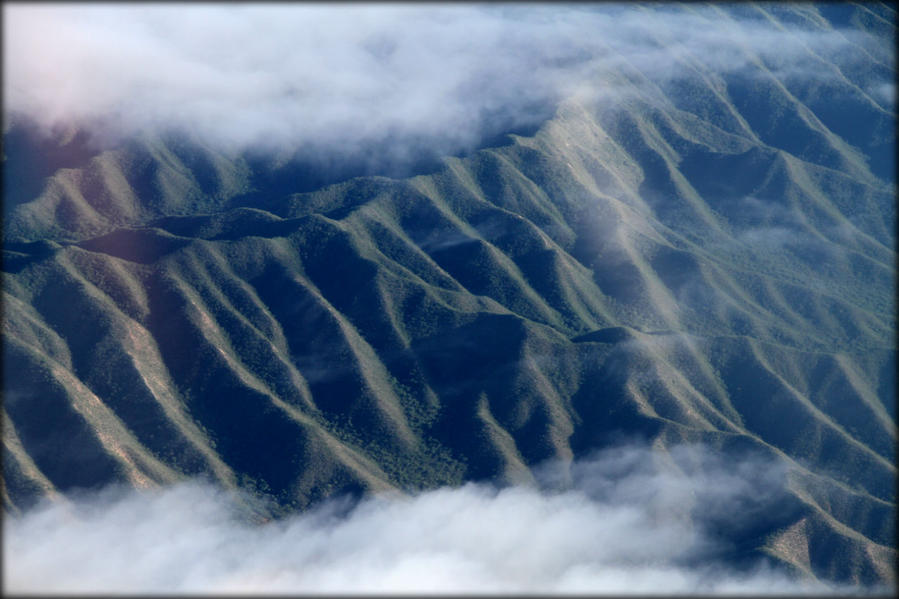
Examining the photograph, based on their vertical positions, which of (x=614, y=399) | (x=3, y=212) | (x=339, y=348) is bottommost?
(x=3, y=212)

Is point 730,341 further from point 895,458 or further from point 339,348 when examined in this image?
point 339,348

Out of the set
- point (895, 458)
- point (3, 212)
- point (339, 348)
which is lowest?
point (3, 212)

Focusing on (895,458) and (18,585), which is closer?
(18,585)

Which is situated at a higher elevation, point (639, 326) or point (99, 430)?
point (639, 326)

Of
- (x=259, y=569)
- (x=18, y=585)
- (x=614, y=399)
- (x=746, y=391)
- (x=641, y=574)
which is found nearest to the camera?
(x=18, y=585)

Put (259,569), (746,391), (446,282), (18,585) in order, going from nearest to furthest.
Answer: (18,585), (259,569), (746,391), (446,282)

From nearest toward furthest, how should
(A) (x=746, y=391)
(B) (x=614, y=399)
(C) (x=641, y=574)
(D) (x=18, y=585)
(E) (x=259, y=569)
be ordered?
(D) (x=18, y=585), (E) (x=259, y=569), (C) (x=641, y=574), (B) (x=614, y=399), (A) (x=746, y=391)

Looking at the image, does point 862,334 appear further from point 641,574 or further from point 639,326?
point 641,574

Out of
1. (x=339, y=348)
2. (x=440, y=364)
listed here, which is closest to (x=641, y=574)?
(x=440, y=364)

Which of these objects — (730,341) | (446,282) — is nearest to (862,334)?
(730,341)
